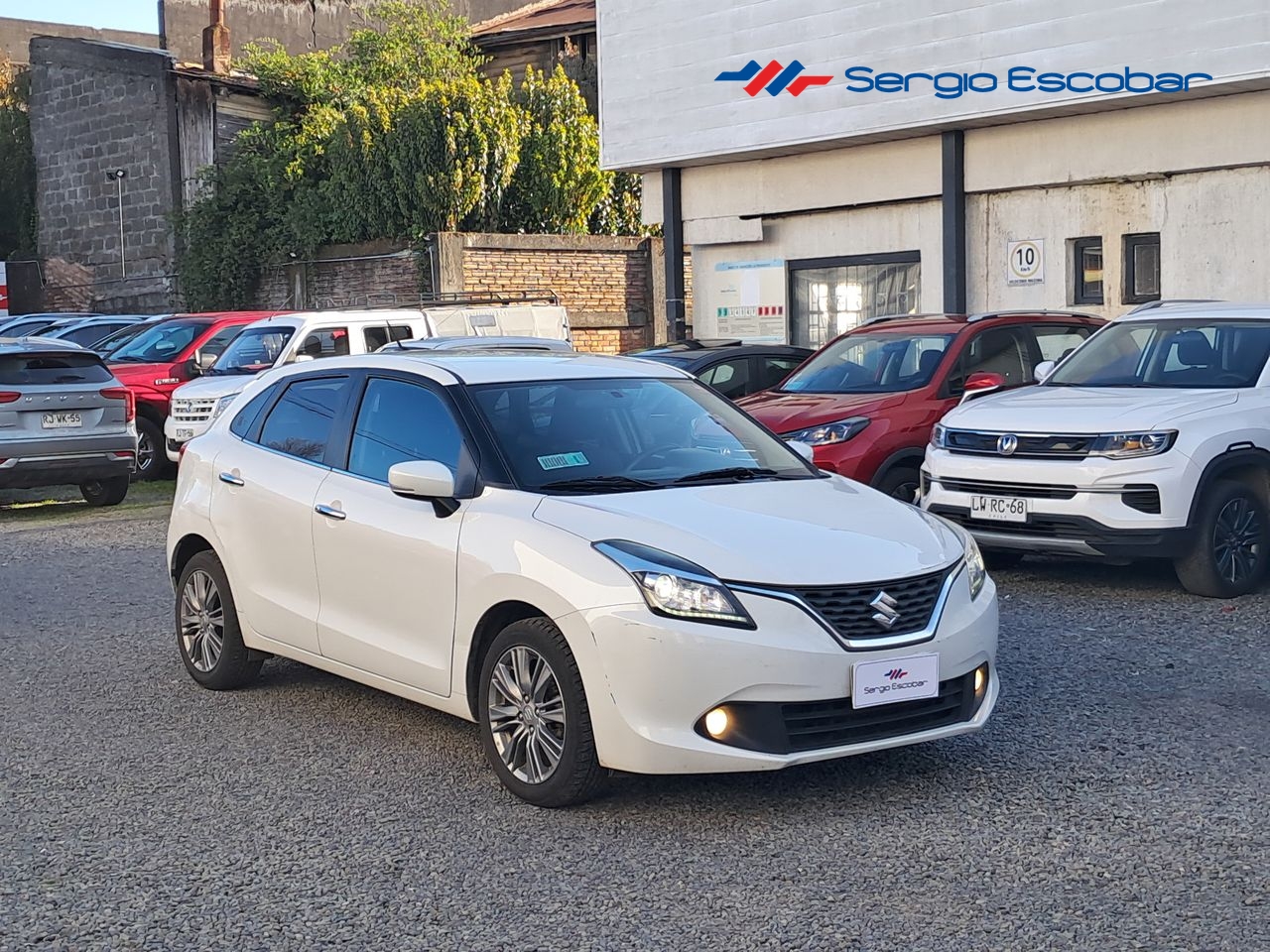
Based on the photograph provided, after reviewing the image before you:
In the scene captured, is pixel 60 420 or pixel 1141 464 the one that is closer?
pixel 1141 464

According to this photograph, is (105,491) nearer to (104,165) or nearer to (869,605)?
(869,605)

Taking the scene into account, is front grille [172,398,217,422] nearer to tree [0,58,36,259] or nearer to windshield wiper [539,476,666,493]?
windshield wiper [539,476,666,493]

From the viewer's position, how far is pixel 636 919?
4566 mm

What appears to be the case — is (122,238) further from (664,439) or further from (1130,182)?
(664,439)

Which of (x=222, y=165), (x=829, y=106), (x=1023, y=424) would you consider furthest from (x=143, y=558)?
(x=222, y=165)

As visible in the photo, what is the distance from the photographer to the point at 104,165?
3531 cm

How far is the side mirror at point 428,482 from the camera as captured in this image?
5.94 metres

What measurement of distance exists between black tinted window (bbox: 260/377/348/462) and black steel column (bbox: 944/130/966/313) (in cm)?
1235

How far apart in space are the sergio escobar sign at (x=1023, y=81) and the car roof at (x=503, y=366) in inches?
419

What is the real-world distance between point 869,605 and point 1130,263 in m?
13.3

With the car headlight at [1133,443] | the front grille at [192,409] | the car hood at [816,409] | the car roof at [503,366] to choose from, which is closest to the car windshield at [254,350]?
the front grille at [192,409]

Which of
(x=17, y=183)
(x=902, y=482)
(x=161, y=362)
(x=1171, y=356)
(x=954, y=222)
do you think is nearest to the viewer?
(x=1171, y=356)

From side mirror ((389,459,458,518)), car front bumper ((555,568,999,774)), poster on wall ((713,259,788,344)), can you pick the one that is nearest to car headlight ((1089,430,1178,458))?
car front bumper ((555,568,999,774))

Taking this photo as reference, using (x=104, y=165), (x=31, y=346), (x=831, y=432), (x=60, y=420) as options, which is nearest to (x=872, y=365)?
(x=831, y=432)
